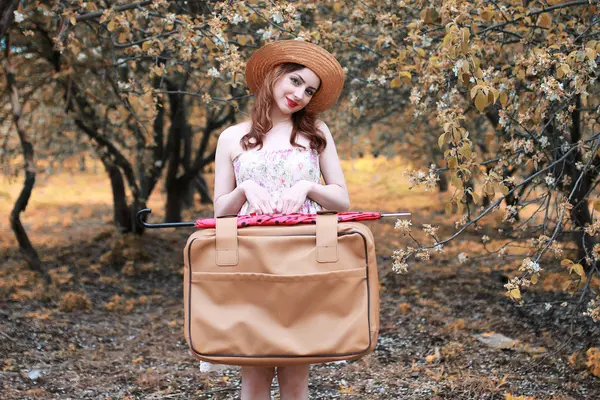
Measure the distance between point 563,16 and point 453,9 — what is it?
71.5 inches

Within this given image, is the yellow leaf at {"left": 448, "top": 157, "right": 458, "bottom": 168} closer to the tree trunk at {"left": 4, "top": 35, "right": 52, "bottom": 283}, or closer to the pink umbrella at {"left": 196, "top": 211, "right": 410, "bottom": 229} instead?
the pink umbrella at {"left": 196, "top": 211, "right": 410, "bottom": 229}

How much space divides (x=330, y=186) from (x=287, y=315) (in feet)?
2.00

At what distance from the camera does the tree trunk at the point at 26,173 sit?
6477mm

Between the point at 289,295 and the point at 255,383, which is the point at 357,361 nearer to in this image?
the point at 255,383

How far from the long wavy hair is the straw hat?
0.14 ft

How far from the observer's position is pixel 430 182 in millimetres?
3049

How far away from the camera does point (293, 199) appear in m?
2.52

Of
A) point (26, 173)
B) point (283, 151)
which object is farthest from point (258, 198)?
point (26, 173)

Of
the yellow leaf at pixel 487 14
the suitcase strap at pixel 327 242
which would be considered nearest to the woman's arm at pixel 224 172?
the suitcase strap at pixel 327 242

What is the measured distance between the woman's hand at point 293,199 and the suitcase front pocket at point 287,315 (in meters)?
0.35

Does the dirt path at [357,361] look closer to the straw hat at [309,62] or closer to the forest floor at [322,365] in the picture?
the forest floor at [322,365]

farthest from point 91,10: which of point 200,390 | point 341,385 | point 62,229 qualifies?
point 62,229

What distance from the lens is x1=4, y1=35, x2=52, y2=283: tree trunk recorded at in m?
6.48

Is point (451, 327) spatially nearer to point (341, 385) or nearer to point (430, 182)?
point (341, 385)
